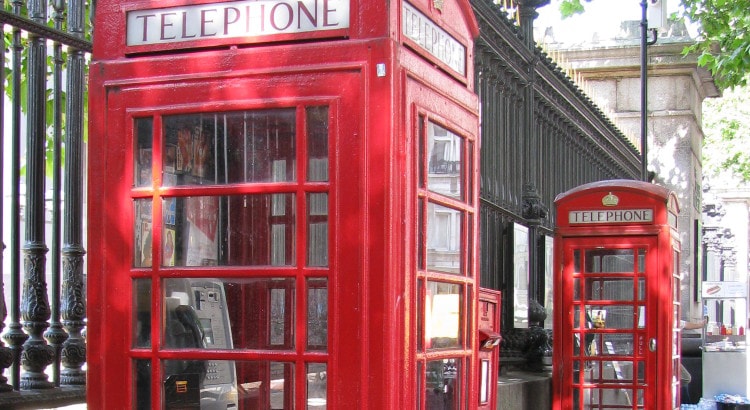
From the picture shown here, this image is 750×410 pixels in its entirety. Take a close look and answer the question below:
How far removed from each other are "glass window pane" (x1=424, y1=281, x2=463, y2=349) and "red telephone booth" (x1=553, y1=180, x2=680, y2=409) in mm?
5304

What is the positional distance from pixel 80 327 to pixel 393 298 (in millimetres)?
2451

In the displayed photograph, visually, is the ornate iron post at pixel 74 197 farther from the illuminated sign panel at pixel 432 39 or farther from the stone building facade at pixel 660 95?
the stone building facade at pixel 660 95

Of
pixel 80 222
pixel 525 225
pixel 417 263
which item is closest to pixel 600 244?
pixel 525 225

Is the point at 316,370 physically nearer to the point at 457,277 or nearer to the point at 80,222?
the point at 457,277

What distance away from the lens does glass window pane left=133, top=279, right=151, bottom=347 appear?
3.82 meters

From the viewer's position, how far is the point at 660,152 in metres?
17.7

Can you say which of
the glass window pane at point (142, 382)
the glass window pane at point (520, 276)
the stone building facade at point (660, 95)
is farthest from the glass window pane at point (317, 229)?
the stone building facade at point (660, 95)

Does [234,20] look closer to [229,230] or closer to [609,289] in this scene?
[229,230]

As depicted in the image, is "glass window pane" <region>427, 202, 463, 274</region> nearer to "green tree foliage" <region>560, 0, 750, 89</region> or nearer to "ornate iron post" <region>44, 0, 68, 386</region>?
"ornate iron post" <region>44, 0, 68, 386</region>

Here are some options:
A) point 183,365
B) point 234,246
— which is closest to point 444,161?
point 234,246

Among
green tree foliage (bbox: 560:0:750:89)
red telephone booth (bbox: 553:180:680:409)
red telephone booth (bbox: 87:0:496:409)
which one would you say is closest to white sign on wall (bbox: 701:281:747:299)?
green tree foliage (bbox: 560:0:750:89)

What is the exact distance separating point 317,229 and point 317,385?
1.74 ft

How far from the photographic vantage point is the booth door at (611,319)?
30.4 ft

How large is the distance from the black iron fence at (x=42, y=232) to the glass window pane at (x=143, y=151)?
4.34 feet
